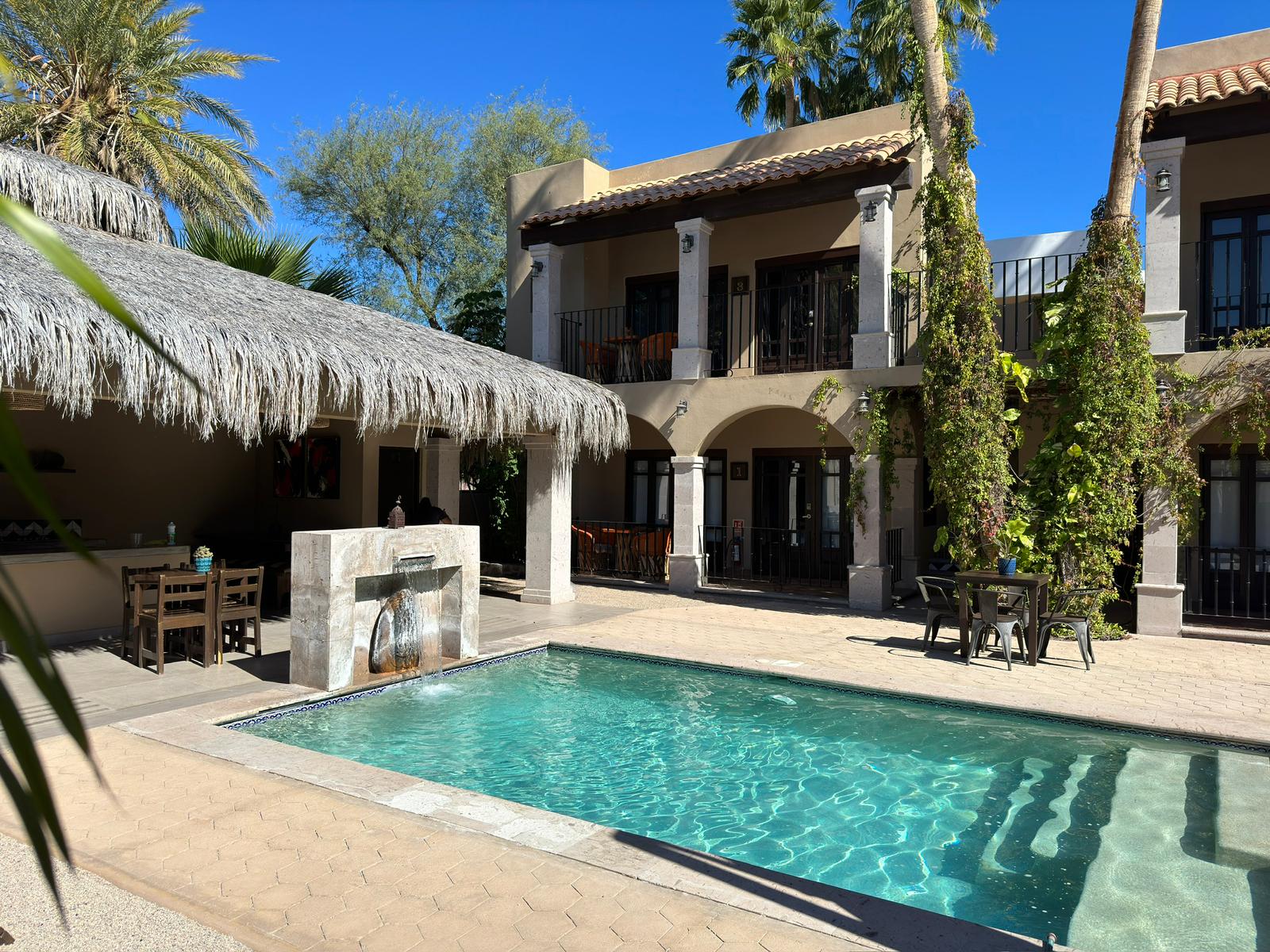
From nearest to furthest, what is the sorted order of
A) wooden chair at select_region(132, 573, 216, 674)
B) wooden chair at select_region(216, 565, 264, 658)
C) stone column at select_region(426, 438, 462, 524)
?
wooden chair at select_region(132, 573, 216, 674), wooden chair at select_region(216, 565, 264, 658), stone column at select_region(426, 438, 462, 524)

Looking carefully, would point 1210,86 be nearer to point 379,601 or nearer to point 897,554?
point 897,554

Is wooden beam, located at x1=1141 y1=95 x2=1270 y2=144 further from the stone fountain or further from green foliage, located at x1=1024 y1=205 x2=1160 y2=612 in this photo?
the stone fountain

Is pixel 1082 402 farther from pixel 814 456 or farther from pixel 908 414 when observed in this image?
pixel 814 456

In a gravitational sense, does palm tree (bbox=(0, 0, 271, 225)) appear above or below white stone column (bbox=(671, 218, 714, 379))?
above

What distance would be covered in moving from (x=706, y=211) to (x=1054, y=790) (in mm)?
10637

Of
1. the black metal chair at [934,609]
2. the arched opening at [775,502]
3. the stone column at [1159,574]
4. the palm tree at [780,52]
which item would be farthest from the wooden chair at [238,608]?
the palm tree at [780,52]

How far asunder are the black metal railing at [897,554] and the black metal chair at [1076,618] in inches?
163

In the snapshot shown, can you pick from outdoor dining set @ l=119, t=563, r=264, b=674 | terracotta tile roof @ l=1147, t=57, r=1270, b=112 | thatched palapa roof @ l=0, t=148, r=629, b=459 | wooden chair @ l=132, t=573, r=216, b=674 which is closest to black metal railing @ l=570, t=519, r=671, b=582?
thatched palapa roof @ l=0, t=148, r=629, b=459

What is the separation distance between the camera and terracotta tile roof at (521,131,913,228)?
42.0 ft

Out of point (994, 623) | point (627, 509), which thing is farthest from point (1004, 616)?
point (627, 509)

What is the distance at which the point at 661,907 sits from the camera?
12.2 feet

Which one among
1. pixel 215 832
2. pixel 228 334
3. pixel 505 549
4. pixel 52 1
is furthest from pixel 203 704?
pixel 52 1

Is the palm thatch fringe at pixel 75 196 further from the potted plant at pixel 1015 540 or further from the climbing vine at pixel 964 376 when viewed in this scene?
the potted plant at pixel 1015 540

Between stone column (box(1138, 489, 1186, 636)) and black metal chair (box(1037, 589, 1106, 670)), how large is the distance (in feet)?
3.26
